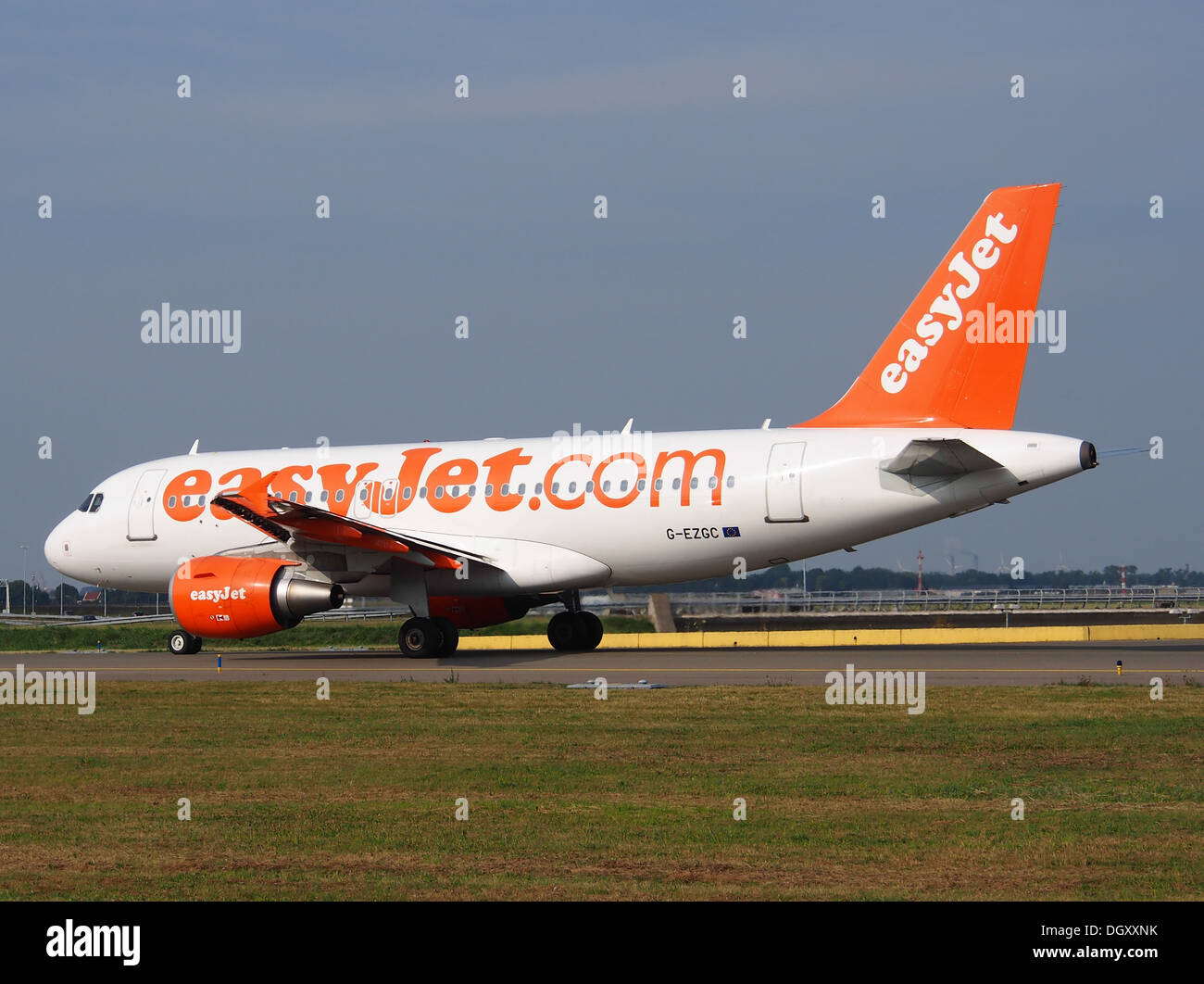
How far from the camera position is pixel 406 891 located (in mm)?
8734

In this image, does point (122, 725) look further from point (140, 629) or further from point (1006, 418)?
point (140, 629)

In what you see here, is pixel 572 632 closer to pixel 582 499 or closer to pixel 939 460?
pixel 582 499

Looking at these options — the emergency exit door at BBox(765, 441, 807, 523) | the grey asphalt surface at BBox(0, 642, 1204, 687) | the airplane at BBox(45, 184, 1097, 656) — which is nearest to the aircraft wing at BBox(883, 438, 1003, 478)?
the airplane at BBox(45, 184, 1097, 656)

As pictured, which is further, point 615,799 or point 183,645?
point 183,645

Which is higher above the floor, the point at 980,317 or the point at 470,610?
the point at 980,317

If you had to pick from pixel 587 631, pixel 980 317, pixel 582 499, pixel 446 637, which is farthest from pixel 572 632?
pixel 980 317

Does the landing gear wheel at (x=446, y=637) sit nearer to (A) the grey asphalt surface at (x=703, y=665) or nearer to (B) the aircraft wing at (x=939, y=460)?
(A) the grey asphalt surface at (x=703, y=665)

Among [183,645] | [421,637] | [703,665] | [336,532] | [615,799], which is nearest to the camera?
[615,799]

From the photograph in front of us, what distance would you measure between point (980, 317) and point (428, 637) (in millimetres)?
12534

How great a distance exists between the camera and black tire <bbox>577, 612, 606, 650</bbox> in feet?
106

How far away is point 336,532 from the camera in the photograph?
28.1m

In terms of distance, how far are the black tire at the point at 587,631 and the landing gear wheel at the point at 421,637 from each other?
3896mm

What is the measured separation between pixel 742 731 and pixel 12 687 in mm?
13310

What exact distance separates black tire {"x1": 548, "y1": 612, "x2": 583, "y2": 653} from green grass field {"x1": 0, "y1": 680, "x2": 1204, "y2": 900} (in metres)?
12.3
